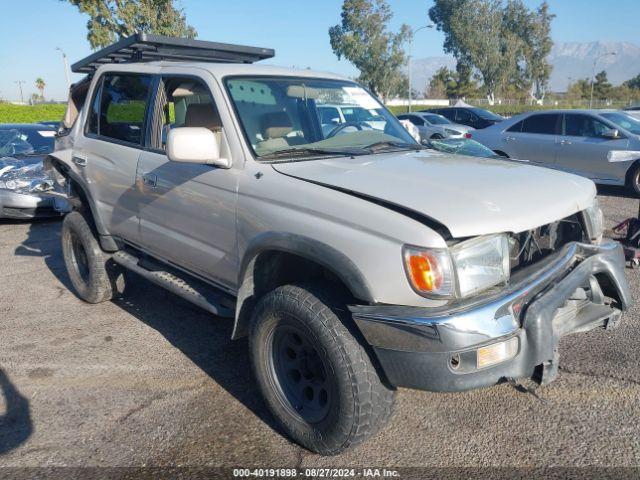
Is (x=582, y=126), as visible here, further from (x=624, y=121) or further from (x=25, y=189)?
(x=25, y=189)

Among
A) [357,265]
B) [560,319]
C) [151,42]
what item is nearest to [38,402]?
[357,265]

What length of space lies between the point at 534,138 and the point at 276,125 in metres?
8.89

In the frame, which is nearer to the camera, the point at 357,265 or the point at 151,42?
the point at 357,265

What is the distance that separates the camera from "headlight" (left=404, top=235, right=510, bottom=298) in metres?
2.34

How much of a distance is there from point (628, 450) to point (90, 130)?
453cm

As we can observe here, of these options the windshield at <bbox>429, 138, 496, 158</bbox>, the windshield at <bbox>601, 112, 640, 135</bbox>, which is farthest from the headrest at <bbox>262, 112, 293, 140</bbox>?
the windshield at <bbox>601, 112, 640, 135</bbox>

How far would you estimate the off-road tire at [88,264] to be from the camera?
480 centimetres

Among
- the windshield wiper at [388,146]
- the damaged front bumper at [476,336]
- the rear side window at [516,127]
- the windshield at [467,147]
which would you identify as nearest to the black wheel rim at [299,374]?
the damaged front bumper at [476,336]

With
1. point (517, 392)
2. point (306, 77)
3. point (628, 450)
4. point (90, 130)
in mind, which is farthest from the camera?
point (90, 130)

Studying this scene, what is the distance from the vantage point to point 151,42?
4.30m

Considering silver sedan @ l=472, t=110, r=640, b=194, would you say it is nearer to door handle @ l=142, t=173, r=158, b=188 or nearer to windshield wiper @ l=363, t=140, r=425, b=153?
windshield wiper @ l=363, t=140, r=425, b=153

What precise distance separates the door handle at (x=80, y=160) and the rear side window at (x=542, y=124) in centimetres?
907

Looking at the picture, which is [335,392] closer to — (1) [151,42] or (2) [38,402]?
(2) [38,402]

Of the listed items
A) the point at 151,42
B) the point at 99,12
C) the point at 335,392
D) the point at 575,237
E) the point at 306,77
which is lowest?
the point at 335,392
